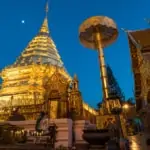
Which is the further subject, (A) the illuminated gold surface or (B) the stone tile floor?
(A) the illuminated gold surface

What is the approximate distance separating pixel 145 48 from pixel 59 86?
8.16 metres

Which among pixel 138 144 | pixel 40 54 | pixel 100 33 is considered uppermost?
pixel 40 54

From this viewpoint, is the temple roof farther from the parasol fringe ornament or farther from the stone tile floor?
the stone tile floor

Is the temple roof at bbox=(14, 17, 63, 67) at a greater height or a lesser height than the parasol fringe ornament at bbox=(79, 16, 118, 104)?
greater

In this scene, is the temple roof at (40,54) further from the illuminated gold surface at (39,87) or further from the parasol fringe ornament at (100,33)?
the parasol fringe ornament at (100,33)

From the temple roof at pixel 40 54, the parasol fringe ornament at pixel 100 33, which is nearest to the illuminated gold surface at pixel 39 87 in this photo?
the temple roof at pixel 40 54

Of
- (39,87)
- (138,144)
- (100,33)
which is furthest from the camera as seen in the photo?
(39,87)

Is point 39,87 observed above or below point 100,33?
below

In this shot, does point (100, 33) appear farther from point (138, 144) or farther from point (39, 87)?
point (39, 87)

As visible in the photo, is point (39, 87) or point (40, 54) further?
point (40, 54)

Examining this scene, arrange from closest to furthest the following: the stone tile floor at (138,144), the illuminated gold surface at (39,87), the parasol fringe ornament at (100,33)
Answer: the stone tile floor at (138,144)
the illuminated gold surface at (39,87)
the parasol fringe ornament at (100,33)

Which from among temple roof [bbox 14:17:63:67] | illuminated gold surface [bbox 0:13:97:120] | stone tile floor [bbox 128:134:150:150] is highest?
temple roof [bbox 14:17:63:67]

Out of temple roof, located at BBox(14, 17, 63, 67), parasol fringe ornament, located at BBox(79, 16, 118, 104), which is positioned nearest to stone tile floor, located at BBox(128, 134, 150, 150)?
parasol fringe ornament, located at BBox(79, 16, 118, 104)

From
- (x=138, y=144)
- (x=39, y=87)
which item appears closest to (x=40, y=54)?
(x=39, y=87)
